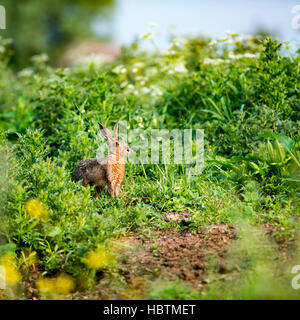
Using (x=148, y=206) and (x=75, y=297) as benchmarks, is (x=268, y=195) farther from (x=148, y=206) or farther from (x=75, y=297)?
(x=75, y=297)

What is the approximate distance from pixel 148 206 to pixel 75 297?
114 cm

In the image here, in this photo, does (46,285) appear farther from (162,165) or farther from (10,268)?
(162,165)

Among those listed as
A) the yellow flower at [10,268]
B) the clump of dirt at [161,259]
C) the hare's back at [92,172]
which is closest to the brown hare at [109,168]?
the hare's back at [92,172]

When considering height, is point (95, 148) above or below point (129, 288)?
above

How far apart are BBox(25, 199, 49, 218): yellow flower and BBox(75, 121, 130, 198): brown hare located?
2.52ft

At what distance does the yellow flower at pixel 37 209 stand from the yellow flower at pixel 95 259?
539 mm

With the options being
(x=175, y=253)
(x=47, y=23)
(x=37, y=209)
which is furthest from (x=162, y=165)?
(x=47, y=23)

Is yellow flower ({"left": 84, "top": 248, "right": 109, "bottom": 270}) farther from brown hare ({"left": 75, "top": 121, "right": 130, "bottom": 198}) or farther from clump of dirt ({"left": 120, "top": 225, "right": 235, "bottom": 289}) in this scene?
brown hare ({"left": 75, "top": 121, "right": 130, "bottom": 198})

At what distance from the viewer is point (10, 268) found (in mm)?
3191

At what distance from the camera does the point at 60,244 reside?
321cm

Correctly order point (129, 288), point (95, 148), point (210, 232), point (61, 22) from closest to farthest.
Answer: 1. point (129, 288)
2. point (210, 232)
3. point (95, 148)
4. point (61, 22)

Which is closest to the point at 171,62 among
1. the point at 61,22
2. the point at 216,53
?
the point at 216,53

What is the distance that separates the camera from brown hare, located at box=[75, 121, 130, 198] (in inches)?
154
